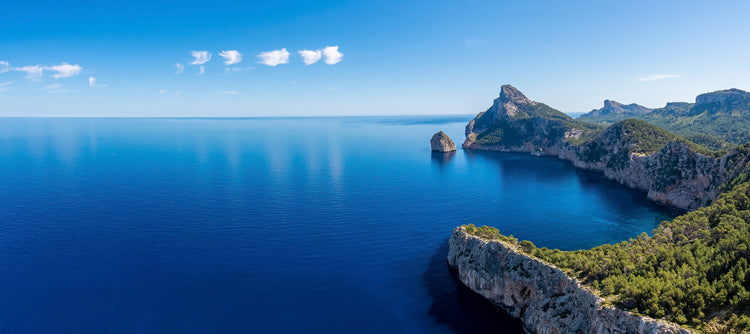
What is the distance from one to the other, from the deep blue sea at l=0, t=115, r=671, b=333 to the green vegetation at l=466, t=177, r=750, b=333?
49.2ft

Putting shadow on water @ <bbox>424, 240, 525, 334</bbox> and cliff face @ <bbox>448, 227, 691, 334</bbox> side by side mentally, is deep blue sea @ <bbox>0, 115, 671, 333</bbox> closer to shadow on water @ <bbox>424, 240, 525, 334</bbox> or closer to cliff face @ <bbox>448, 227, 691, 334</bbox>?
shadow on water @ <bbox>424, 240, 525, 334</bbox>

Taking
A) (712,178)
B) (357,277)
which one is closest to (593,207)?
(712,178)

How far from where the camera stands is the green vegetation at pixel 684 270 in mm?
35750

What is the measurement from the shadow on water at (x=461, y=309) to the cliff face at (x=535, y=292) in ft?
4.55

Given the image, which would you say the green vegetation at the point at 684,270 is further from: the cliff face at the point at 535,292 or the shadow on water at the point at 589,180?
the shadow on water at the point at 589,180

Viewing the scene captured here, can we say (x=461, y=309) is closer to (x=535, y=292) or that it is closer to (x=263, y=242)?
(x=535, y=292)

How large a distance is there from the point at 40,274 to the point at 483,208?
339 feet

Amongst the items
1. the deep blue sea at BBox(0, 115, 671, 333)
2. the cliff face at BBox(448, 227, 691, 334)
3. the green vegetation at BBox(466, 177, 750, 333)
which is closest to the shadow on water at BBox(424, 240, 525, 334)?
the deep blue sea at BBox(0, 115, 671, 333)

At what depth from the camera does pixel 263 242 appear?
76812 millimetres

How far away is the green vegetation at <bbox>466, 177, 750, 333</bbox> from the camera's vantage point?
117ft

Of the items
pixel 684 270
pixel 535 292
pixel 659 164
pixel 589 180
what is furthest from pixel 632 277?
pixel 589 180

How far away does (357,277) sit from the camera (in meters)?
63.7

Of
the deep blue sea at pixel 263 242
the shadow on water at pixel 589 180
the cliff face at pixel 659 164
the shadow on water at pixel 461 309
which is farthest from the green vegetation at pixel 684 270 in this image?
the shadow on water at pixel 589 180

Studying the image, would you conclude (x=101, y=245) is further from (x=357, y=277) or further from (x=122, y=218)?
(x=357, y=277)
